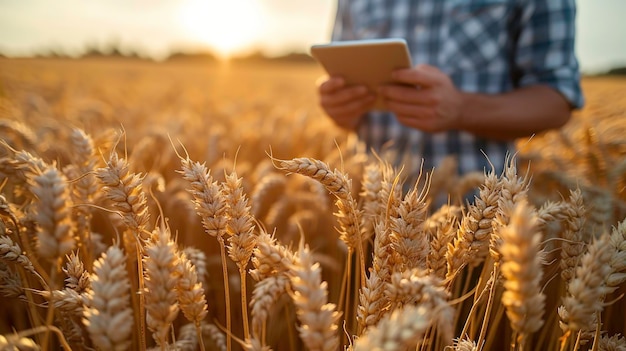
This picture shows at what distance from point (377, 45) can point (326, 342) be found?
1.09 m

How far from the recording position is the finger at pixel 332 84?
5.82ft

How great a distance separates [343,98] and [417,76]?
1.25 ft

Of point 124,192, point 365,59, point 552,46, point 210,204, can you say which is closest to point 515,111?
point 552,46

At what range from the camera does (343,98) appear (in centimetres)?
185

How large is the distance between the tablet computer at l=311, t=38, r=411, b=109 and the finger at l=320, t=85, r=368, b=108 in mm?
37

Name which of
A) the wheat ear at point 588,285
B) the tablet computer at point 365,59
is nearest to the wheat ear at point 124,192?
the wheat ear at point 588,285

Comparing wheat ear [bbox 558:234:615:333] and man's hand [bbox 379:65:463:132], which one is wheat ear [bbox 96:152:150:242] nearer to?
wheat ear [bbox 558:234:615:333]

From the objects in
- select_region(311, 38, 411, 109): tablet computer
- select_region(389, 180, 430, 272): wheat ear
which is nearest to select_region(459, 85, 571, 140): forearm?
select_region(311, 38, 411, 109): tablet computer

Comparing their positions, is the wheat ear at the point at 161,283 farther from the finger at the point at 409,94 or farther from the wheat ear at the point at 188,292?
the finger at the point at 409,94

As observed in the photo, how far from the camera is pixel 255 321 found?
0.63 metres

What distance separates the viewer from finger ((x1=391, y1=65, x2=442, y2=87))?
1.57 meters

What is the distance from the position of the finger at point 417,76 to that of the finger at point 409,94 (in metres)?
0.04

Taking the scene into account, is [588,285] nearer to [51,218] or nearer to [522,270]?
[522,270]

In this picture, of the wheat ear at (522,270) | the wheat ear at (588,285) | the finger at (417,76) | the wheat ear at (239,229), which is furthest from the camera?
the finger at (417,76)
